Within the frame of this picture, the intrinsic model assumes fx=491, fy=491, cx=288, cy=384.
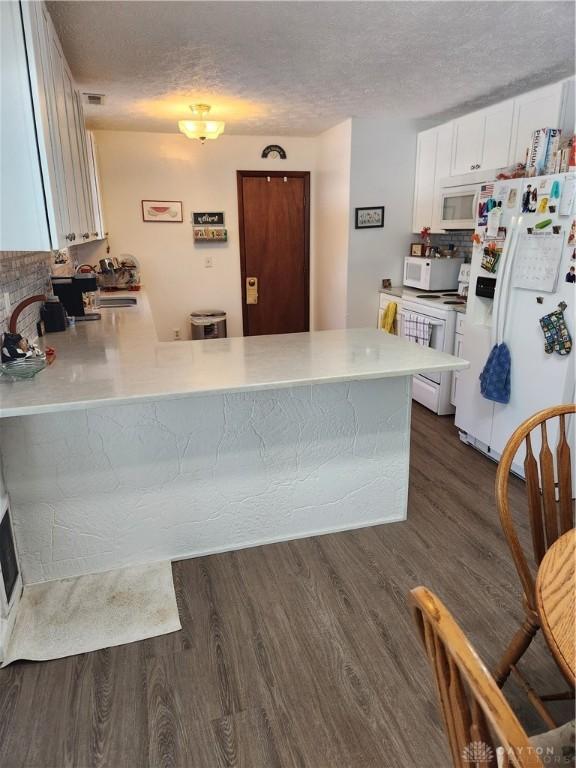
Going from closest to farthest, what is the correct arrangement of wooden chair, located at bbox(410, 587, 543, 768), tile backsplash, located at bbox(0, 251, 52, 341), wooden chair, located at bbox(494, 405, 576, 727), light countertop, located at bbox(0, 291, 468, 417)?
wooden chair, located at bbox(410, 587, 543, 768), wooden chair, located at bbox(494, 405, 576, 727), light countertop, located at bbox(0, 291, 468, 417), tile backsplash, located at bbox(0, 251, 52, 341)

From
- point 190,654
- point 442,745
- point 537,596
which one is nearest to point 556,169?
point 537,596

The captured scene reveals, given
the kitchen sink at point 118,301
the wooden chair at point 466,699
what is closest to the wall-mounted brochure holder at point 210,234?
the kitchen sink at point 118,301

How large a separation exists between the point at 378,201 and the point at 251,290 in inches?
66.5

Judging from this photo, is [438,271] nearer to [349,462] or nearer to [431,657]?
[349,462]

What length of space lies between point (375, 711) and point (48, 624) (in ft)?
4.16

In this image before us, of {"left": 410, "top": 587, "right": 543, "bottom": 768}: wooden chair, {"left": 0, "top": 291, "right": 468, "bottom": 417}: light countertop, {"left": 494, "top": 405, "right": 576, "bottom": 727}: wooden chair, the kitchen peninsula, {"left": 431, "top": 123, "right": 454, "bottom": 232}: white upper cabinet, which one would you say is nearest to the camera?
{"left": 410, "top": 587, "right": 543, "bottom": 768}: wooden chair

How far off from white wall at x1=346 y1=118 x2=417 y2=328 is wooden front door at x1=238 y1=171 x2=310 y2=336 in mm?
983

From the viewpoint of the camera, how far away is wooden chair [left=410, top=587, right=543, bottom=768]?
571 mm

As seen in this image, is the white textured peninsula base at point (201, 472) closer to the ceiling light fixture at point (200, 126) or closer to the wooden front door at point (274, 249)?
the ceiling light fixture at point (200, 126)

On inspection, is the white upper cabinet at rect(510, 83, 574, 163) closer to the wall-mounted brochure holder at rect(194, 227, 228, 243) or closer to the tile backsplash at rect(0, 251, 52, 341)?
the wall-mounted brochure holder at rect(194, 227, 228, 243)

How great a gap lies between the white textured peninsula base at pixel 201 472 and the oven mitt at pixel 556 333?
0.91m

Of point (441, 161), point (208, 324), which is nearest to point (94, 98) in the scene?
point (208, 324)

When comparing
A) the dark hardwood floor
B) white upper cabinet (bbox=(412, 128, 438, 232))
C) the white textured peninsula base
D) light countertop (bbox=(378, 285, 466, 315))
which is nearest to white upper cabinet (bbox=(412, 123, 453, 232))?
white upper cabinet (bbox=(412, 128, 438, 232))

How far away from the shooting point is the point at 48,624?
1917mm
